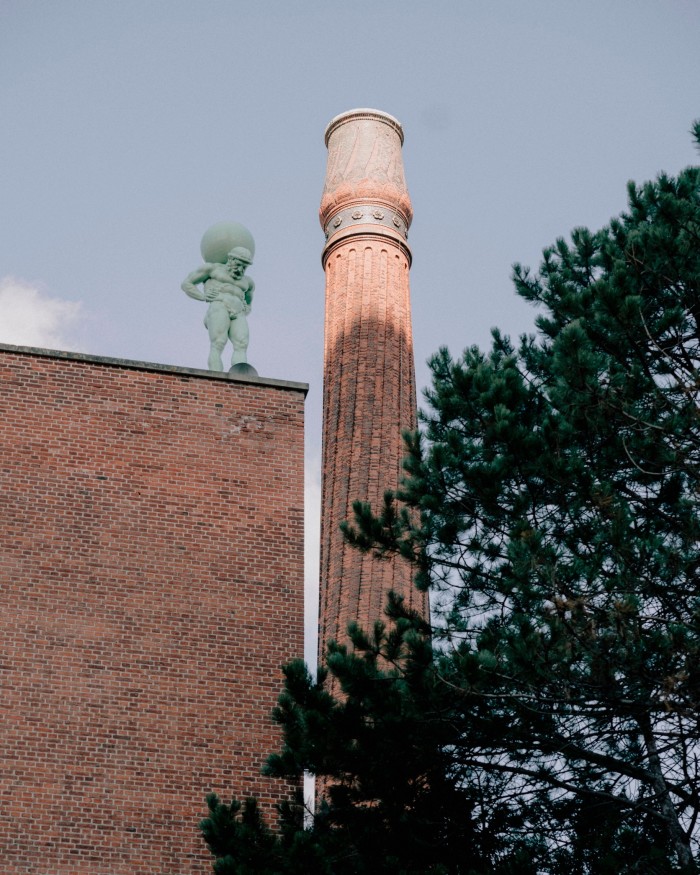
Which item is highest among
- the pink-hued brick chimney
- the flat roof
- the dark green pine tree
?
the pink-hued brick chimney

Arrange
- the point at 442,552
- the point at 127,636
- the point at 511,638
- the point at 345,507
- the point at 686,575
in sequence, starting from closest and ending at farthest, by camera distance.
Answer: the point at 511,638, the point at 686,575, the point at 442,552, the point at 127,636, the point at 345,507

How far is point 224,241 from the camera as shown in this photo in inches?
622

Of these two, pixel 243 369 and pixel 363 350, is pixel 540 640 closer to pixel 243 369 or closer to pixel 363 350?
pixel 243 369

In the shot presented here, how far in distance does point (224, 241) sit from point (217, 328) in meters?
1.27

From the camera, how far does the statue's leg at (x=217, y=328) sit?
49.1 feet

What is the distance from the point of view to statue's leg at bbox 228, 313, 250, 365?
49.3ft

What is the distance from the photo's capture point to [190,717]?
1178cm

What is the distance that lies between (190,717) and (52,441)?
2.96m

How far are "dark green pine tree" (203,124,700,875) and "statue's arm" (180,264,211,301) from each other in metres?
4.75

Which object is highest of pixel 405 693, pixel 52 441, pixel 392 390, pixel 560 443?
pixel 392 390

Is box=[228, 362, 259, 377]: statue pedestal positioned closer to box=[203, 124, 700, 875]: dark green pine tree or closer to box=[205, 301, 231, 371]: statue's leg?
box=[205, 301, 231, 371]: statue's leg

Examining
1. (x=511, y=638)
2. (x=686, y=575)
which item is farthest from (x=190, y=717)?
(x=686, y=575)

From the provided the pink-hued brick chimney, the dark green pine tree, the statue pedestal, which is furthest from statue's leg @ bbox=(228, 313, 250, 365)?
the pink-hued brick chimney

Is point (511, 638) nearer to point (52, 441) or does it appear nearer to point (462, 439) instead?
point (462, 439)
